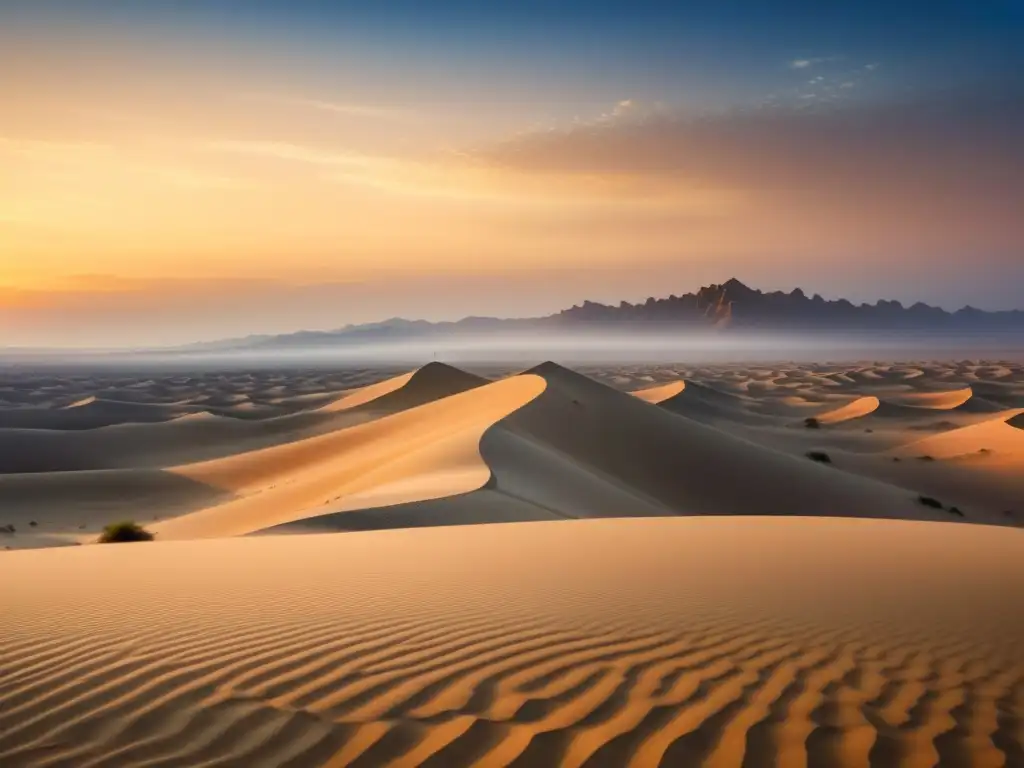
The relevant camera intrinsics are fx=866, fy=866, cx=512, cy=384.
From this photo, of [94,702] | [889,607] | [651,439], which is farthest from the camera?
[651,439]

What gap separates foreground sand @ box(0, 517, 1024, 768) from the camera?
390 centimetres

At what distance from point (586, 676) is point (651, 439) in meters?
28.4

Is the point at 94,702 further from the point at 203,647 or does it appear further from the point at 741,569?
the point at 741,569

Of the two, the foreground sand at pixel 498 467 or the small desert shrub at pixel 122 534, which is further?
the foreground sand at pixel 498 467

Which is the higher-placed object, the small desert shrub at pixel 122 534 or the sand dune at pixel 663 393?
the small desert shrub at pixel 122 534

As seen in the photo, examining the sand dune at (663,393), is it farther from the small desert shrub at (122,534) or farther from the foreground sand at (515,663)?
the foreground sand at (515,663)

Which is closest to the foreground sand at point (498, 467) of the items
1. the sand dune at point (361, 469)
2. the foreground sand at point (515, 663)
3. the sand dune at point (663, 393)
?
the sand dune at point (361, 469)

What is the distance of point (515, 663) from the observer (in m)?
5.04

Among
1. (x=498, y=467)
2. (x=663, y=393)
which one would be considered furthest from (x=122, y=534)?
(x=663, y=393)

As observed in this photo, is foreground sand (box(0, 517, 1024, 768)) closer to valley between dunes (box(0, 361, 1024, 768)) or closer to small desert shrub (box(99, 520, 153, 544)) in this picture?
valley between dunes (box(0, 361, 1024, 768))

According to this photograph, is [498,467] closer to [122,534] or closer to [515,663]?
[122,534]

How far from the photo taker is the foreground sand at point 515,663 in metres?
3.90

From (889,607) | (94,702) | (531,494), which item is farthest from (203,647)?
(531,494)

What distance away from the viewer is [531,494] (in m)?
20.1
